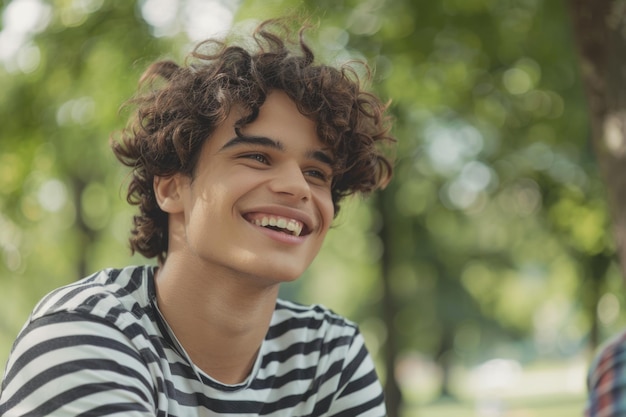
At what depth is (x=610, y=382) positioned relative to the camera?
1.50 m

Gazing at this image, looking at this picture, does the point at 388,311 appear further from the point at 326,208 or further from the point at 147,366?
the point at 147,366

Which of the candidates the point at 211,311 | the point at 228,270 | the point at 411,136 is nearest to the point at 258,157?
the point at 228,270

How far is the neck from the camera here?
2.62m

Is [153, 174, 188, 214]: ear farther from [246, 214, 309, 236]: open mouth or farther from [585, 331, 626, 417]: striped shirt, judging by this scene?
[585, 331, 626, 417]: striped shirt

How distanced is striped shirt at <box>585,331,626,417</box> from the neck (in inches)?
49.3

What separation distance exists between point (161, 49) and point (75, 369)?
560cm

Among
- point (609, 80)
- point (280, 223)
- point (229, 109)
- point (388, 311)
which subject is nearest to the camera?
point (280, 223)

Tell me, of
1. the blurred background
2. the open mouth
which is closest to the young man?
the open mouth

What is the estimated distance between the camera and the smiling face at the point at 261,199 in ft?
8.48

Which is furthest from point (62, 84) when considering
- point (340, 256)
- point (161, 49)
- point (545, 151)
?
point (340, 256)

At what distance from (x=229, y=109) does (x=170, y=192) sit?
0.37 metres

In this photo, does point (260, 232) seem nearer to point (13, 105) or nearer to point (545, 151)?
point (13, 105)

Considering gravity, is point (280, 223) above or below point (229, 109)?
below

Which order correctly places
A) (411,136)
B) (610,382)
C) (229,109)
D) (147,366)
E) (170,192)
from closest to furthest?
1. (610,382)
2. (147,366)
3. (229,109)
4. (170,192)
5. (411,136)
